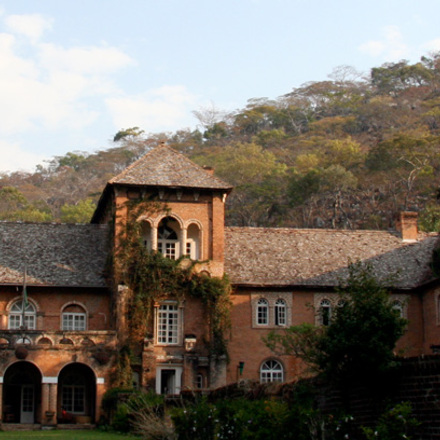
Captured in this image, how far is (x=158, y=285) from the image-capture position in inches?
1474

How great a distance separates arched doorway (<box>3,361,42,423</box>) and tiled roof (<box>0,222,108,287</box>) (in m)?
3.71

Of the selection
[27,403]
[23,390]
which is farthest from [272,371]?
[23,390]

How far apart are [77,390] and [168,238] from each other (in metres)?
7.79

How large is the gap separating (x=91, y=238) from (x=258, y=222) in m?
32.9

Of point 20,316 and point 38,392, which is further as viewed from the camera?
point 20,316

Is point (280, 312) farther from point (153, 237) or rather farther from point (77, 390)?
point (77, 390)

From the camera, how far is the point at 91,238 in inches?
1622

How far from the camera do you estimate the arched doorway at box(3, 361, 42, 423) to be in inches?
Result: 1443

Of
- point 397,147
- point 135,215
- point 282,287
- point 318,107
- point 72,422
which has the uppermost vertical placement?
point 318,107

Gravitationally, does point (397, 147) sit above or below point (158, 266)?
above

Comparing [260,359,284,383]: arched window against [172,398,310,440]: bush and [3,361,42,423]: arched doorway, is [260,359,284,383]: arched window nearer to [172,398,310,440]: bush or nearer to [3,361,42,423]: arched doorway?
[3,361,42,423]: arched doorway

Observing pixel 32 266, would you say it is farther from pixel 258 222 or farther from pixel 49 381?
pixel 258 222

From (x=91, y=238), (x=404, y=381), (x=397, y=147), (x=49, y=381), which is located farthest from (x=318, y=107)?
(x=404, y=381)

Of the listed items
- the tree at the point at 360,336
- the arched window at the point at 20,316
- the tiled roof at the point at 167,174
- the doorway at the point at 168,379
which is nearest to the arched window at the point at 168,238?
the tiled roof at the point at 167,174
